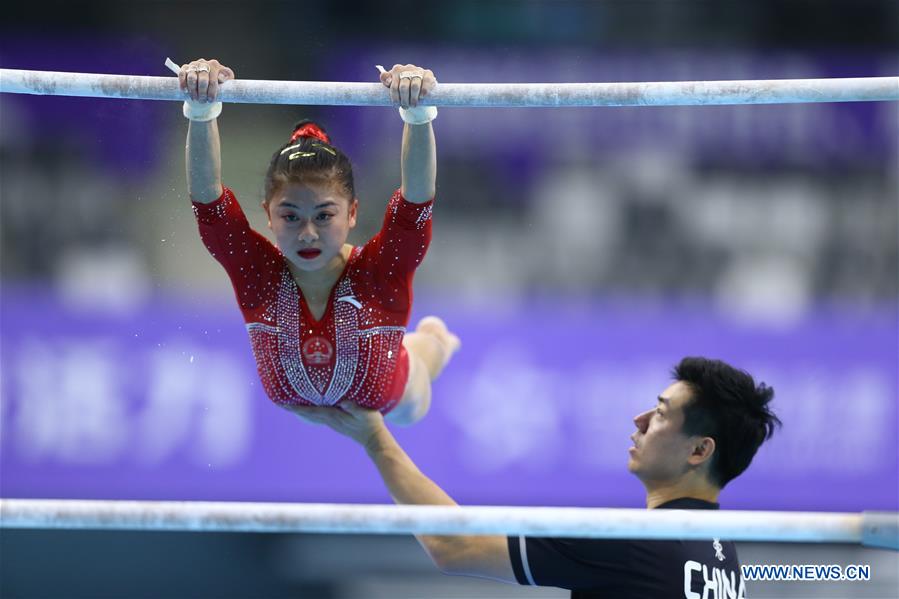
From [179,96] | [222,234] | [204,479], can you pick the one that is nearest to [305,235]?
[222,234]

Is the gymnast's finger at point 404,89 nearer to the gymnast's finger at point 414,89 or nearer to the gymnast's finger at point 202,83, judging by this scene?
the gymnast's finger at point 414,89

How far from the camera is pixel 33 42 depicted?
201 inches

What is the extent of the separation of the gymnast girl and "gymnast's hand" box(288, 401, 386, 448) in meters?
0.02

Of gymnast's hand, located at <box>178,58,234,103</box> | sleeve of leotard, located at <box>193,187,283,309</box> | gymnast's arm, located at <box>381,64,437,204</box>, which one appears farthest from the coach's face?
gymnast's hand, located at <box>178,58,234,103</box>

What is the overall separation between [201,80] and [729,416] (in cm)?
142

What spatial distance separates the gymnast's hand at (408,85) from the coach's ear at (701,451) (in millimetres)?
1022

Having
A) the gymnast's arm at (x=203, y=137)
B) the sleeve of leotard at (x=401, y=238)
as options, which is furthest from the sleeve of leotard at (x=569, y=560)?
the gymnast's arm at (x=203, y=137)

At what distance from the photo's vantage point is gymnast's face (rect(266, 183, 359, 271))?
8.54 ft

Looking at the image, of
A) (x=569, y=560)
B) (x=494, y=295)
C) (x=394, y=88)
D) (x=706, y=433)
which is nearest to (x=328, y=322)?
(x=394, y=88)

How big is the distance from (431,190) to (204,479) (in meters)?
2.68

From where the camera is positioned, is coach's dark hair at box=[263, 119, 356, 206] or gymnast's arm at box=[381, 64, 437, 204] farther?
coach's dark hair at box=[263, 119, 356, 206]

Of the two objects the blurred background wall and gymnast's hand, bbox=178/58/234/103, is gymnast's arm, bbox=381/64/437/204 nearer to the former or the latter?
gymnast's hand, bbox=178/58/234/103

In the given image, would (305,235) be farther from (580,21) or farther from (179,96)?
(580,21)

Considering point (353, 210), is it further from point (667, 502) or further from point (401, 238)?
point (667, 502)
